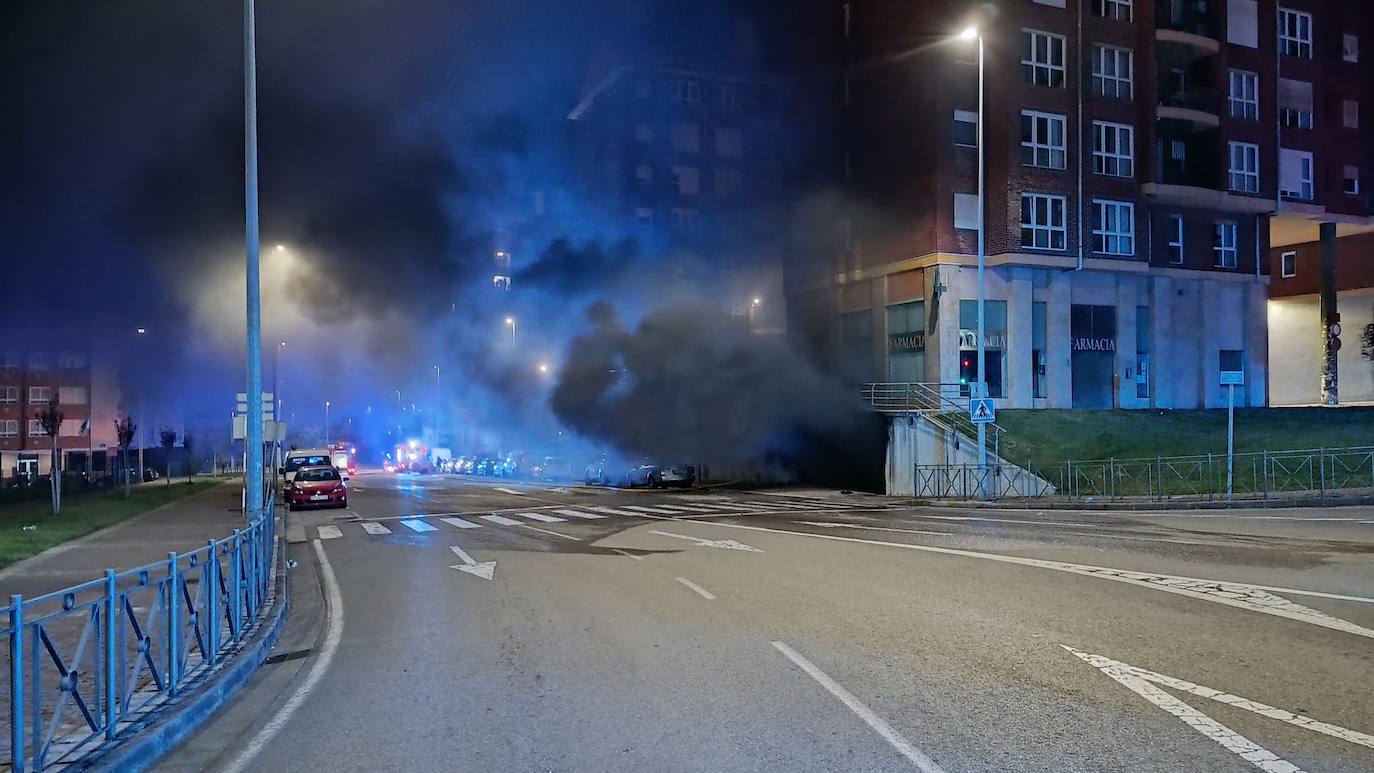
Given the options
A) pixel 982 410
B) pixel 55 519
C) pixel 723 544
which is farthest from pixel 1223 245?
pixel 55 519

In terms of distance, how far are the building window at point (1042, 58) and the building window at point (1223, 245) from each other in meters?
9.54

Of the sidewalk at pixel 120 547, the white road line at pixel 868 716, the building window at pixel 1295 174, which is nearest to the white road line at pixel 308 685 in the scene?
the sidewalk at pixel 120 547

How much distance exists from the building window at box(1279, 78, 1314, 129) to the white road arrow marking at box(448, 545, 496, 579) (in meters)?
39.1

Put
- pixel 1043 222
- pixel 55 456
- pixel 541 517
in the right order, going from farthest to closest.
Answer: pixel 1043 222, pixel 55 456, pixel 541 517

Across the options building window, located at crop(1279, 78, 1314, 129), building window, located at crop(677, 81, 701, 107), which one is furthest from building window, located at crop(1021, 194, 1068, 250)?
building window, located at crop(677, 81, 701, 107)

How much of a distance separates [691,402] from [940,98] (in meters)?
14.2

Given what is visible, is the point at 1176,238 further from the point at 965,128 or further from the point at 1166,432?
the point at 1166,432

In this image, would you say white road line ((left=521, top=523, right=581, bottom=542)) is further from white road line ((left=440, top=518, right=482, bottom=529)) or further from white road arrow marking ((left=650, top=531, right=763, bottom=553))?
white road arrow marking ((left=650, top=531, right=763, bottom=553))

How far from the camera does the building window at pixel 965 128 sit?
114 feet

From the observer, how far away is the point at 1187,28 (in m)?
38.0

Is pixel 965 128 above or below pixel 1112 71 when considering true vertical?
below

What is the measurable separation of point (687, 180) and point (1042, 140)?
26.1m

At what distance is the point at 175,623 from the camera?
22.2 feet

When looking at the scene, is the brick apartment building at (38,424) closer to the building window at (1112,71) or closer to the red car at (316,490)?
the red car at (316,490)
